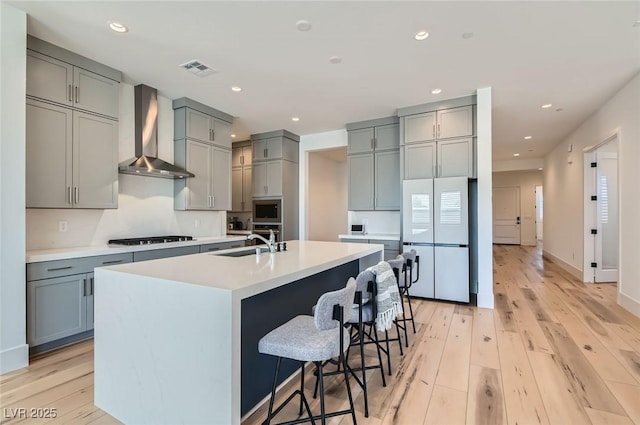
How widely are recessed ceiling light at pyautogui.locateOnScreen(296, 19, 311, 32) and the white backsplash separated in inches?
140

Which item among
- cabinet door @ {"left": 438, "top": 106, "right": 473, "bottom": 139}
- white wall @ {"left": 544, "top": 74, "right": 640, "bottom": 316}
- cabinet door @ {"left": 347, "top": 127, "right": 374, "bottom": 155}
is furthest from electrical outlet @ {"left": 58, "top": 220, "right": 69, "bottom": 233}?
white wall @ {"left": 544, "top": 74, "right": 640, "bottom": 316}

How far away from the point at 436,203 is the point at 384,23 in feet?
8.33

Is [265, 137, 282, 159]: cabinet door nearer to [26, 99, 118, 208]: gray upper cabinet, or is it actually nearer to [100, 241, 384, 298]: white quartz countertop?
[26, 99, 118, 208]: gray upper cabinet

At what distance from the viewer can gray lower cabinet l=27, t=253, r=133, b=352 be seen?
8.51ft

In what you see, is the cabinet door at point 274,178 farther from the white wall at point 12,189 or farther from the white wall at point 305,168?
the white wall at point 12,189

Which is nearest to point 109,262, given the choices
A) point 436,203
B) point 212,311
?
point 212,311

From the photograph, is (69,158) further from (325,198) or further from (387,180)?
(325,198)

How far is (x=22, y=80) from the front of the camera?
2.50 meters

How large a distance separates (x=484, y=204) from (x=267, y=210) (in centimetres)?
387

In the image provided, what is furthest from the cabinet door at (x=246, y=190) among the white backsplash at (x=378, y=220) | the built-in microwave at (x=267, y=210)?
the white backsplash at (x=378, y=220)

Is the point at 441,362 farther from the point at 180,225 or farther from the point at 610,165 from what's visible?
the point at 610,165

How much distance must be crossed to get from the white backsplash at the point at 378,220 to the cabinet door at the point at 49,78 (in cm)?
442

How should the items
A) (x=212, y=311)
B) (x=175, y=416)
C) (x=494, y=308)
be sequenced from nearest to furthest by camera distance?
(x=212, y=311)
(x=175, y=416)
(x=494, y=308)

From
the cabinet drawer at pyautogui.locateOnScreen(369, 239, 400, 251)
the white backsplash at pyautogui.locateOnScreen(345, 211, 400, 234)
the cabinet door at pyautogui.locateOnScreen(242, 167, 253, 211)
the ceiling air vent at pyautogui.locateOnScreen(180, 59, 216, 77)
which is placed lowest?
the cabinet drawer at pyautogui.locateOnScreen(369, 239, 400, 251)
